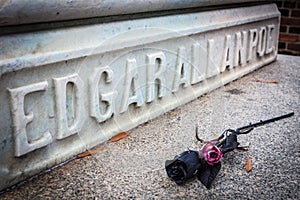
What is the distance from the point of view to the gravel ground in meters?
1.02

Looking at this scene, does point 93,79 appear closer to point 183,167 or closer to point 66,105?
point 66,105

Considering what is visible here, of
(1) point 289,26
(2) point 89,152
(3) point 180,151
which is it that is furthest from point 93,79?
(1) point 289,26

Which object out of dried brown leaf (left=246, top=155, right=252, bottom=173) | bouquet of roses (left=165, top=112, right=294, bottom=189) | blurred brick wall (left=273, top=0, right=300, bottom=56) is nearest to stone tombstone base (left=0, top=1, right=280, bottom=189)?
bouquet of roses (left=165, top=112, right=294, bottom=189)

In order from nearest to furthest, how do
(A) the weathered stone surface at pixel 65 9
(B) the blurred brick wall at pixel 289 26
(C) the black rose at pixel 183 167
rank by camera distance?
(A) the weathered stone surface at pixel 65 9 < (C) the black rose at pixel 183 167 < (B) the blurred brick wall at pixel 289 26

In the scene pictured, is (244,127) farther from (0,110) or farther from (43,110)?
(0,110)

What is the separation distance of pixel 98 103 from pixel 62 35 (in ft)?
0.82

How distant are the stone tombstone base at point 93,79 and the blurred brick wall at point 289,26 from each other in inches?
63.1

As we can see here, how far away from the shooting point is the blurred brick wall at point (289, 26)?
→ 332 centimetres

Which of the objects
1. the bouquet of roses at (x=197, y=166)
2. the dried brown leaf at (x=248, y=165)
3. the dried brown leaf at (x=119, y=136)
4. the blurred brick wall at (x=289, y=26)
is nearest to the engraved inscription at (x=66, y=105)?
the dried brown leaf at (x=119, y=136)

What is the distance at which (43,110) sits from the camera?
1.08 meters

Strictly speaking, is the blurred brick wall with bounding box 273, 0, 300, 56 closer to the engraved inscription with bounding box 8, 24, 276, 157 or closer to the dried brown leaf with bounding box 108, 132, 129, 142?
the engraved inscription with bounding box 8, 24, 276, 157

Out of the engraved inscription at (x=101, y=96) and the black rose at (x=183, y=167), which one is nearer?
the black rose at (x=183, y=167)

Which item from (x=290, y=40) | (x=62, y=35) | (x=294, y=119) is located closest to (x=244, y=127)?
(x=294, y=119)

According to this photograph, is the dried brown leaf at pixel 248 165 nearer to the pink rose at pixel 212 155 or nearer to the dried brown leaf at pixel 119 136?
the pink rose at pixel 212 155
